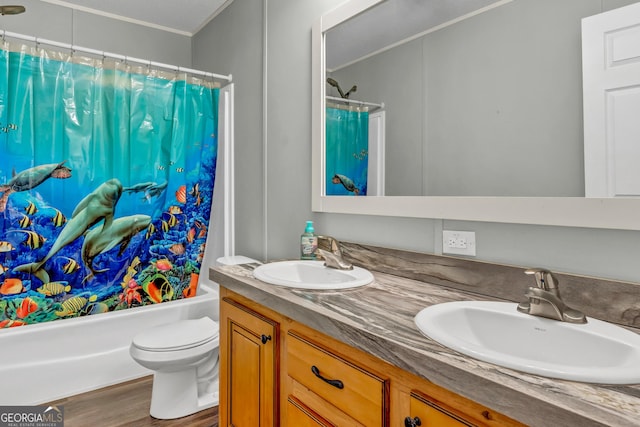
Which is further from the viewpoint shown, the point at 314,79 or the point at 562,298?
the point at 314,79

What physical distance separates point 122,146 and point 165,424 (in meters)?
1.60

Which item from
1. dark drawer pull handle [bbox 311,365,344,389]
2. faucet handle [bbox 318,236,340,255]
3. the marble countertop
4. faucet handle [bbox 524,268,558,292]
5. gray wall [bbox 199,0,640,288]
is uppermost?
gray wall [bbox 199,0,640,288]

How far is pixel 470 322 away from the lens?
3.33 ft

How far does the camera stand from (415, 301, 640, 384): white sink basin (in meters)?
0.65

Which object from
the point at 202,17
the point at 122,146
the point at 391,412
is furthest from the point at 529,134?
the point at 202,17

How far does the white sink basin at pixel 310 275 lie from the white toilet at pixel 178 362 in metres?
0.66

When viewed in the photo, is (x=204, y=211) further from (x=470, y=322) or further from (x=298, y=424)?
(x=470, y=322)

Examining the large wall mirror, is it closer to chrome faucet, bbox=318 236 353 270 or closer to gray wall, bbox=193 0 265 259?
chrome faucet, bbox=318 236 353 270

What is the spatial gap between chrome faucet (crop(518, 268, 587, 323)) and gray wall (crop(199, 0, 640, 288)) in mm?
157

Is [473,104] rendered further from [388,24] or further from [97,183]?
[97,183]

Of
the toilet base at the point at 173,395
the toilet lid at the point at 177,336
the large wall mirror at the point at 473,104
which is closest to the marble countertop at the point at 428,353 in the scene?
the large wall mirror at the point at 473,104

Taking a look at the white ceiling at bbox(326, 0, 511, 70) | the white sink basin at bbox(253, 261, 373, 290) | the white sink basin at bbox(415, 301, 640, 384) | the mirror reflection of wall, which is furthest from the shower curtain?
the white sink basin at bbox(415, 301, 640, 384)

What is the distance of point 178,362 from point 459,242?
1430 millimetres

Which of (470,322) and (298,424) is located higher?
(470,322)
